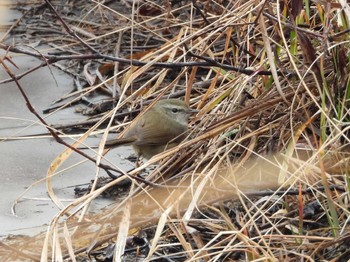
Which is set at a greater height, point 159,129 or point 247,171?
point 247,171

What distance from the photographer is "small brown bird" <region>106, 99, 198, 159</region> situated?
501cm

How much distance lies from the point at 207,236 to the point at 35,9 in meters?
4.67

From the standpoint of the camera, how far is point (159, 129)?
17.3 feet

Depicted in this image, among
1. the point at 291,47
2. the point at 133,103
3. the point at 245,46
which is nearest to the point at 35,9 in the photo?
the point at 133,103

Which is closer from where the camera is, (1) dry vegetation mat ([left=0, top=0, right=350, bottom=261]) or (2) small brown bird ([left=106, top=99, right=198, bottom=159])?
(1) dry vegetation mat ([left=0, top=0, right=350, bottom=261])

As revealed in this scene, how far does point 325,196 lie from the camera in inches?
152

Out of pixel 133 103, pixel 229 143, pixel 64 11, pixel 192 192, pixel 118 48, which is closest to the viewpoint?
pixel 192 192

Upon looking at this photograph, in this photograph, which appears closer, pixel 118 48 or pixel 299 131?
pixel 299 131

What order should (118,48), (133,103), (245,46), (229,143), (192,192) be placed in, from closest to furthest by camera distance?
(192,192) < (229,143) < (245,46) < (133,103) < (118,48)

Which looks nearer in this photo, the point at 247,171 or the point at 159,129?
the point at 247,171

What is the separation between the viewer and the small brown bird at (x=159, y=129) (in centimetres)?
501

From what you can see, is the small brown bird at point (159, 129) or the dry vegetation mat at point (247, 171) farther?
the small brown bird at point (159, 129)

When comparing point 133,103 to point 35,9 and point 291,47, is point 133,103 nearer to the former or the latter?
point 291,47

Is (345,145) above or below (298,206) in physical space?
above
